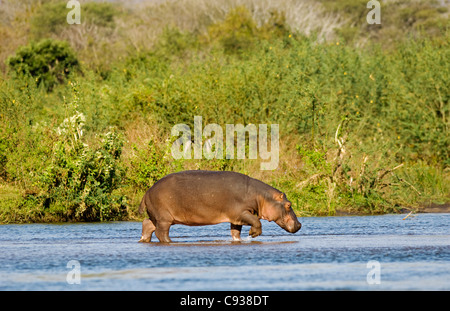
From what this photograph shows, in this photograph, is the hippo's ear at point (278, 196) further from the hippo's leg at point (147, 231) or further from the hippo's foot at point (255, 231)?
the hippo's leg at point (147, 231)

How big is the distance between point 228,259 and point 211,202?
1883 millimetres

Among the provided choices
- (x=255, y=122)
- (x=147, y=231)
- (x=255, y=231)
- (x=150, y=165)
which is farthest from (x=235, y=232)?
(x=255, y=122)

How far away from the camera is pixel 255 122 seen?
969 inches

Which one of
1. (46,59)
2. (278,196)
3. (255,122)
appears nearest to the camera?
(278,196)

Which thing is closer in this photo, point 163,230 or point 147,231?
point 163,230

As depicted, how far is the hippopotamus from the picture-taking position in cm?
1317

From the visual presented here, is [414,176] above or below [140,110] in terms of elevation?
below

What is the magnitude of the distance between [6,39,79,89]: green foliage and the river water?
23854mm

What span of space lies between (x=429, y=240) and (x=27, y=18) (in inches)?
2172

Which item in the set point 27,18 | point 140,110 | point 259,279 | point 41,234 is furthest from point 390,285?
point 27,18

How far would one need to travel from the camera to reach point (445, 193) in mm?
21422

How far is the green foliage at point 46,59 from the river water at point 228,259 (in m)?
23.9

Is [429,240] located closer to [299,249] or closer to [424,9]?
[299,249]

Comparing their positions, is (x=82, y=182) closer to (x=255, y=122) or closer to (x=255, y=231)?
(x=255, y=231)
